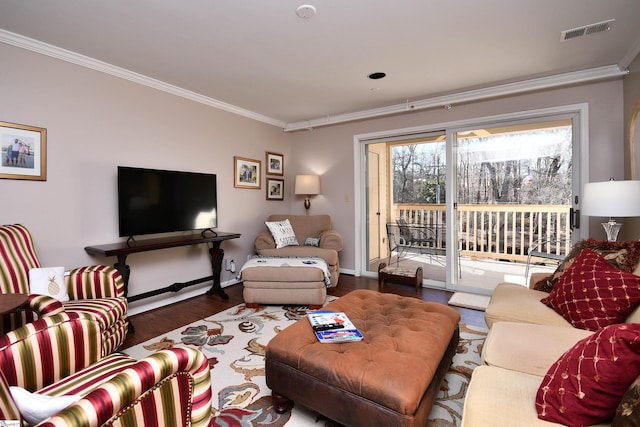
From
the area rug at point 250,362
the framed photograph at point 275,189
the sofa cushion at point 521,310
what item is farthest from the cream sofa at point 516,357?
the framed photograph at point 275,189

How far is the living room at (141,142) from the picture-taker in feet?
8.44

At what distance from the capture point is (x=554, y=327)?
5.61 feet

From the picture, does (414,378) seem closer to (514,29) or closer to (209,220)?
(514,29)

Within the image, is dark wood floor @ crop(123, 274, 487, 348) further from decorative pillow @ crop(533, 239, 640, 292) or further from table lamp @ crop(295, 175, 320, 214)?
table lamp @ crop(295, 175, 320, 214)

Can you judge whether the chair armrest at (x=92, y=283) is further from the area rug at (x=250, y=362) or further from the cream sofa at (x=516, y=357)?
the cream sofa at (x=516, y=357)

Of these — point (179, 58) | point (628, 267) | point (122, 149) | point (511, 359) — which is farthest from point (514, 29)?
point (122, 149)

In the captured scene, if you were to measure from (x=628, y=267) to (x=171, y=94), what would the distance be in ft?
14.1

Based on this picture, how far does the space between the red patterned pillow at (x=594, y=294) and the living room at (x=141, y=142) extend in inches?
56.1

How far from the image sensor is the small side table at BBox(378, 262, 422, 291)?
13.3ft

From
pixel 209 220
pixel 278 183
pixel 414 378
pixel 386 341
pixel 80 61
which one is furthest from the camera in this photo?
pixel 278 183

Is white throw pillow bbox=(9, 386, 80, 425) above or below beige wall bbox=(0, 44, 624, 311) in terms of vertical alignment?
below

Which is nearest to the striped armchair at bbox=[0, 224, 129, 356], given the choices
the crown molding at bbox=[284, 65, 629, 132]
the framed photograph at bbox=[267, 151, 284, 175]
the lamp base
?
the framed photograph at bbox=[267, 151, 284, 175]

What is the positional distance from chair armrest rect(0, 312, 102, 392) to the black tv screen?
1.78m

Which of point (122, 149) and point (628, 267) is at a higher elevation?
point (122, 149)
